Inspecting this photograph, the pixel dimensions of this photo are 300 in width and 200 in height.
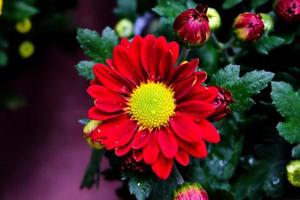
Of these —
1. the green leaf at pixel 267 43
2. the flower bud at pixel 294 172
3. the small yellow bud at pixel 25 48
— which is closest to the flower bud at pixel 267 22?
the green leaf at pixel 267 43

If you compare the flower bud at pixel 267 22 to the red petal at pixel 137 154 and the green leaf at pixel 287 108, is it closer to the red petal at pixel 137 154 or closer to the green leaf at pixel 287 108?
the green leaf at pixel 287 108

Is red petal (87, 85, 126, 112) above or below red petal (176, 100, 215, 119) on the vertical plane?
above

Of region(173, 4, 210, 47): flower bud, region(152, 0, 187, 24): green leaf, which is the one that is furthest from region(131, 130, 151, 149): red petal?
region(152, 0, 187, 24): green leaf

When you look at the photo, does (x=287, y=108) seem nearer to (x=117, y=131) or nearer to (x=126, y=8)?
(x=117, y=131)

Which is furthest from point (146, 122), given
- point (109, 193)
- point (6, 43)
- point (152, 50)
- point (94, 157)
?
point (109, 193)

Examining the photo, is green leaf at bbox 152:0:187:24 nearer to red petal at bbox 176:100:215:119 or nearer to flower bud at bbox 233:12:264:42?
flower bud at bbox 233:12:264:42
